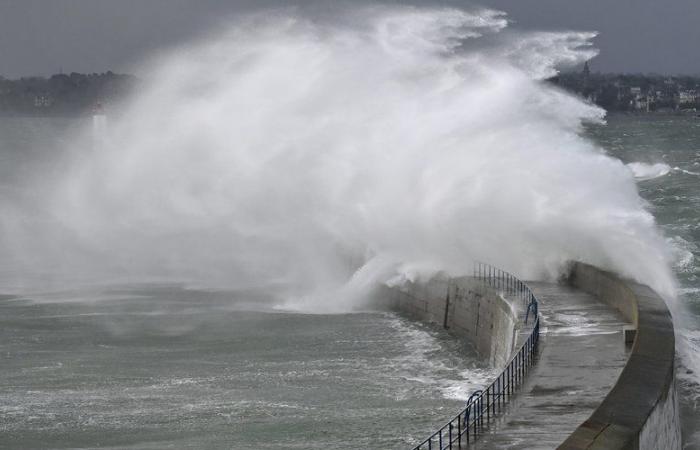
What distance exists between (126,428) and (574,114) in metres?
17.0

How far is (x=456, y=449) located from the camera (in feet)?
→ 44.6

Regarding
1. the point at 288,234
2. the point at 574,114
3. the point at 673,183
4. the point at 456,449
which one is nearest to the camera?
the point at 456,449

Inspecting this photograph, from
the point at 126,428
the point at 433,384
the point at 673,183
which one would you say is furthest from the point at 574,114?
the point at 673,183

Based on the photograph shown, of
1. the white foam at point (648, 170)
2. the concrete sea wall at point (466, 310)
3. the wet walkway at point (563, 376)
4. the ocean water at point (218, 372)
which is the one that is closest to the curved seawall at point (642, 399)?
the wet walkway at point (563, 376)

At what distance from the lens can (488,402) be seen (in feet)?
48.2

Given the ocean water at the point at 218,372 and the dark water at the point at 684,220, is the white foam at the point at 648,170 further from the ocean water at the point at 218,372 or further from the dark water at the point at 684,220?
the ocean water at the point at 218,372

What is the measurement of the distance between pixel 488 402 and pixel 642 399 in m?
1.68

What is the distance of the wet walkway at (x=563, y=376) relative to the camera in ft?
46.1

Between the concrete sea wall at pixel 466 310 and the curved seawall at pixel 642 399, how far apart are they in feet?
6.79

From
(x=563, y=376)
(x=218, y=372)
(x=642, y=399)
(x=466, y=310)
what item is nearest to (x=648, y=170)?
(x=466, y=310)

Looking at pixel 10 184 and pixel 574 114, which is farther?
pixel 10 184

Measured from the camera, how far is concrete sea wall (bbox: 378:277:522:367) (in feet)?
71.2

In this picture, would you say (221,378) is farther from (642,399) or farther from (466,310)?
(642,399)

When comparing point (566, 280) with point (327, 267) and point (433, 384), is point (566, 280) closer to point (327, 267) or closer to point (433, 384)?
point (433, 384)
